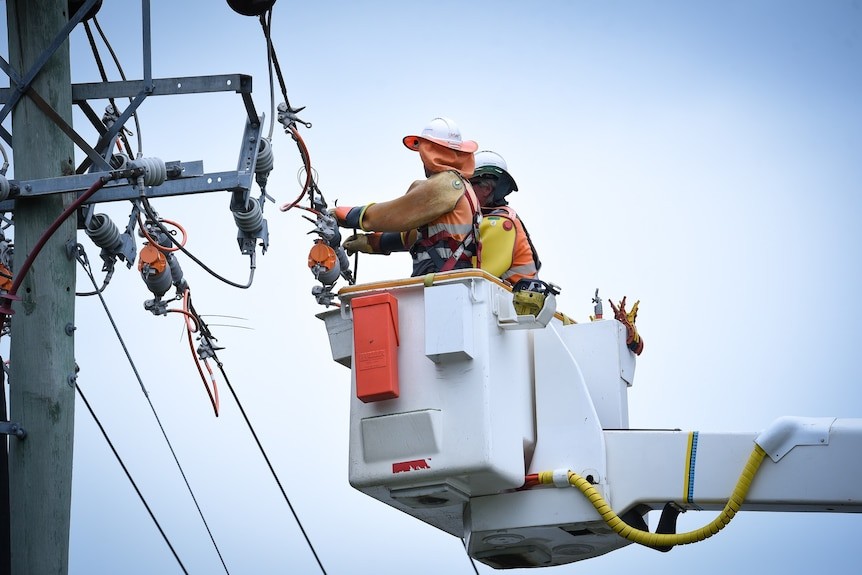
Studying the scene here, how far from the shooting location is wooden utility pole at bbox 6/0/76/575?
12273mm

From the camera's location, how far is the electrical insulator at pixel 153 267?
13.0 m

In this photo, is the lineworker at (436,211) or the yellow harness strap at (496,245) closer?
the lineworker at (436,211)

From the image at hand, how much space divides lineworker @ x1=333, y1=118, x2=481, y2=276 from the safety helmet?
2.20 ft

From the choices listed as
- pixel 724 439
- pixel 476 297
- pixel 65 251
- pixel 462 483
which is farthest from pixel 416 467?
pixel 65 251

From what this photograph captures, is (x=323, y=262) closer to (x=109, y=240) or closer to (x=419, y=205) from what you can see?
(x=419, y=205)

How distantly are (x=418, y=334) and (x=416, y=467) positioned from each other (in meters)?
0.87

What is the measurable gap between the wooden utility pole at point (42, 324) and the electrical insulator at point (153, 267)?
1.61 ft

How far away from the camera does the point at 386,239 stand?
13.5 meters

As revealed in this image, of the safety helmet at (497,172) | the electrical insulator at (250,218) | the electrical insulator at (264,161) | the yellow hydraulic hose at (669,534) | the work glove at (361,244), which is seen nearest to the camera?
the yellow hydraulic hose at (669,534)

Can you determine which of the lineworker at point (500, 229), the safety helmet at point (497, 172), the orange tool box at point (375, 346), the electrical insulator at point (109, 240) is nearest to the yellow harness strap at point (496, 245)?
the lineworker at point (500, 229)

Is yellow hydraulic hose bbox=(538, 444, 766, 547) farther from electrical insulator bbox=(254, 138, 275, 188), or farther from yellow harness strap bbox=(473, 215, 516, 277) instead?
electrical insulator bbox=(254, 138, 275, 188)

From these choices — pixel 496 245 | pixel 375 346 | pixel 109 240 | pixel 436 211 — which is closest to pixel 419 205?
pixel 436 211

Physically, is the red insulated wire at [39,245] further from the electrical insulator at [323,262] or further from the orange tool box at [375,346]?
the orange tool box at [375,346]

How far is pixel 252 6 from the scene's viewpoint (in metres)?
12.8
